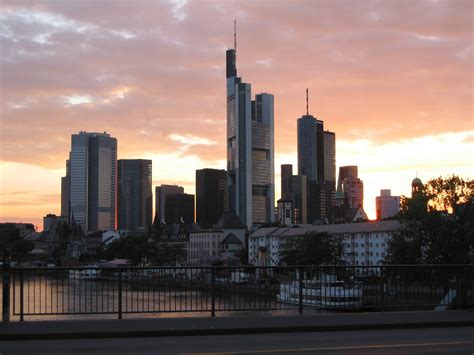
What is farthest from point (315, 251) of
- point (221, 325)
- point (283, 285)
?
point (221, 325)

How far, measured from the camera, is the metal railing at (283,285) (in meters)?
16.6

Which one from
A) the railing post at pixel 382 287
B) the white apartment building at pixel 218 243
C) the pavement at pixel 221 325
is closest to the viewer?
the pavement at pixel 221 325

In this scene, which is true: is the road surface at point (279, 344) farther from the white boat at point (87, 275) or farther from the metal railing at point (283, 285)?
the white boat at point (87, 275)

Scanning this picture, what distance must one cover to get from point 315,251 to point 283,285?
9521 cm

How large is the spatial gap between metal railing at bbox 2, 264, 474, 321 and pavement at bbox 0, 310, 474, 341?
1.34 metres

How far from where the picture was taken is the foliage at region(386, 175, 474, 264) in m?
65.1

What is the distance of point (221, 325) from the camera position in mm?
13945

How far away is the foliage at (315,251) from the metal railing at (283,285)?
9492cm

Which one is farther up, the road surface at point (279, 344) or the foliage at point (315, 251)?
the road surface at point (279, 344)

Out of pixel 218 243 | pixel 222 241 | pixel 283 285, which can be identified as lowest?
pixel 218 243

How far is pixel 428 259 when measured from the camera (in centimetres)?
6538

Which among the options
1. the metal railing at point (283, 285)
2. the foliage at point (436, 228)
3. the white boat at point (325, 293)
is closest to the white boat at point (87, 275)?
the metal railing at point (283, 285)

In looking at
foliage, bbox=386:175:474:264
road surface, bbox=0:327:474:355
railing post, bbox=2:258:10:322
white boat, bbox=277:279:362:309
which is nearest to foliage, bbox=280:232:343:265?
foliage, bbox=386:175:474:264

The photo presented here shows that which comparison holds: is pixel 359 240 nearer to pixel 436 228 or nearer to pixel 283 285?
pixel 436 228
